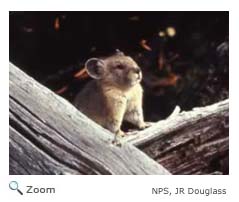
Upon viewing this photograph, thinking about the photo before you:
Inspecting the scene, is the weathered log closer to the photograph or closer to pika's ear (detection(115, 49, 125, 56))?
the photograph

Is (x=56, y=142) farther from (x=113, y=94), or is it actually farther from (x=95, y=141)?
Answer: (x=113, y=94)

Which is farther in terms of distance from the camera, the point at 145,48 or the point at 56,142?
the point at 145,48

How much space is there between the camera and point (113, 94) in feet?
9.68

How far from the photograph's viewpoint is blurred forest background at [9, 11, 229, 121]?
2926 mm

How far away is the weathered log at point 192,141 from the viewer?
9.56 feet

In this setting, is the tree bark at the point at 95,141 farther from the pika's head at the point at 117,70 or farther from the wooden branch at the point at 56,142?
the pika's head at the point at 117,70

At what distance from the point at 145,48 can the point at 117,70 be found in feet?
0.34

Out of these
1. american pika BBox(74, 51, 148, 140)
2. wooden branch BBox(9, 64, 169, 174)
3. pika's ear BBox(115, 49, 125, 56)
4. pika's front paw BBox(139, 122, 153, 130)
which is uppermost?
pika's ear BBox(115, 49, 125, 56)
